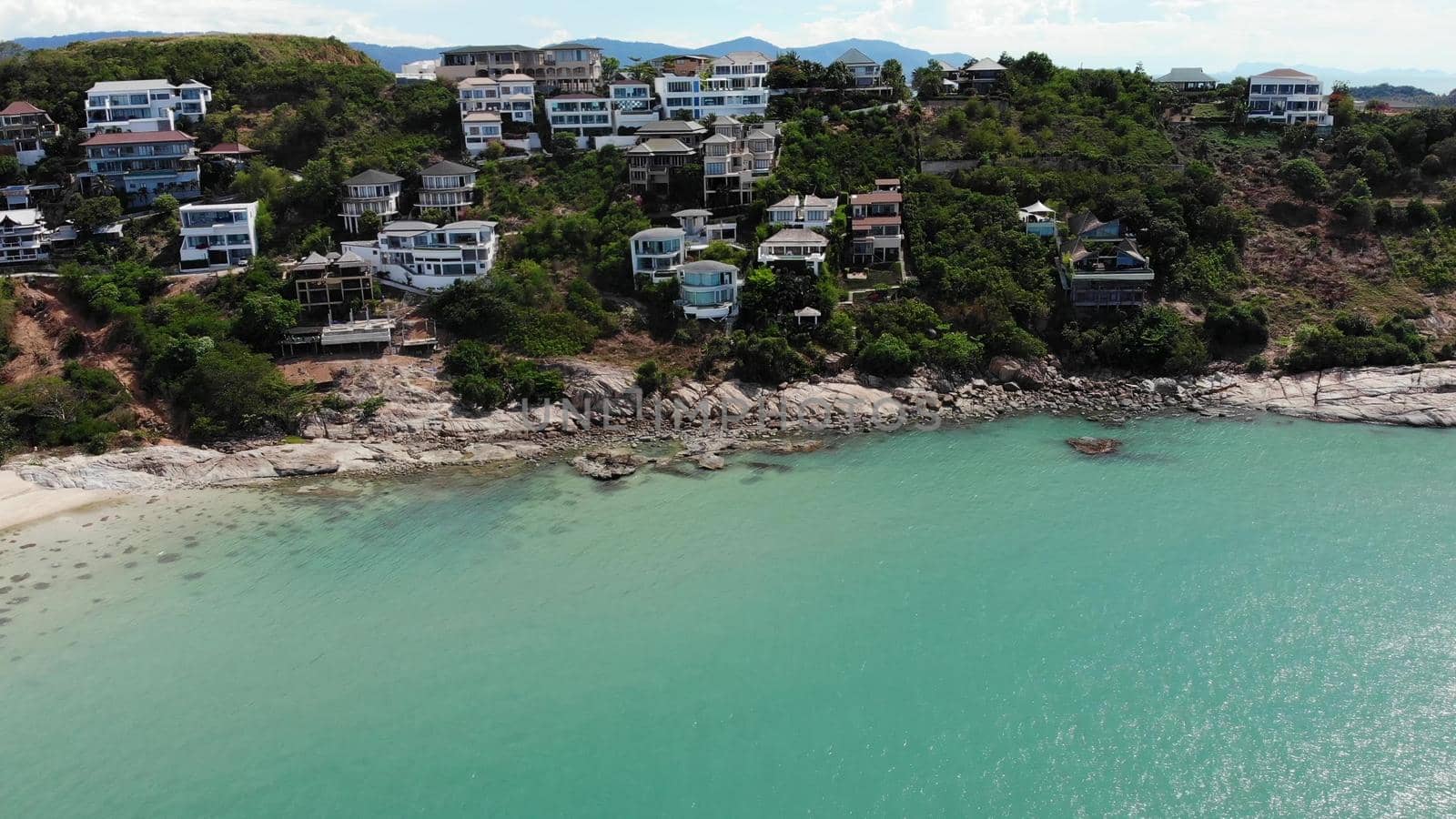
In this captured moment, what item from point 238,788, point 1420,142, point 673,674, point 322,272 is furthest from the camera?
point 1420,142

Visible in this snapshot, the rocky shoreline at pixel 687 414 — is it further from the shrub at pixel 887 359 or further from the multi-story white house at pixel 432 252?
the multi-story white house at pixel 432 252

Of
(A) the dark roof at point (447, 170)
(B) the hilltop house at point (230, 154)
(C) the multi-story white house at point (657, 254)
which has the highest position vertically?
(B) the hilltop house at point (230, 154)

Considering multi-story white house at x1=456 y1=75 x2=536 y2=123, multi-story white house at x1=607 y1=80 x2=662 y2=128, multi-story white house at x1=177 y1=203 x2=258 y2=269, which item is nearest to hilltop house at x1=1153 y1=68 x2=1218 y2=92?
multi-story white house at x1=607 y1=80 x2=662 y2=128

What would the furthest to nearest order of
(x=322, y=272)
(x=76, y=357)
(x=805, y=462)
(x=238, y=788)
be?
(x=322, y=272), (x=76, y=357), (x=805, y=462), (x=238, y=788)

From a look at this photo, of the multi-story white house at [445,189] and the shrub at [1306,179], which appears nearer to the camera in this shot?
the multi-story white house at [445,189]

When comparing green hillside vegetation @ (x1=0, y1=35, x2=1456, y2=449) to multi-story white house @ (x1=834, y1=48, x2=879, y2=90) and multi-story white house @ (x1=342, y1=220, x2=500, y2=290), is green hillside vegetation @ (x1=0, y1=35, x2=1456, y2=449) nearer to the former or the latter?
multi-story white house @ (x1=342, y1=220, x2=500, y2=290)

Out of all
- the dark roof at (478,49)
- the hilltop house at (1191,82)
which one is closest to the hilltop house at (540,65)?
the dark roof at (478,49)

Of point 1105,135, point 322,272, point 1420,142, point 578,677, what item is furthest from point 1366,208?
point 322,272

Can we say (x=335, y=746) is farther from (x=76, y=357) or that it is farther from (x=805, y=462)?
(x=76, y=357)
